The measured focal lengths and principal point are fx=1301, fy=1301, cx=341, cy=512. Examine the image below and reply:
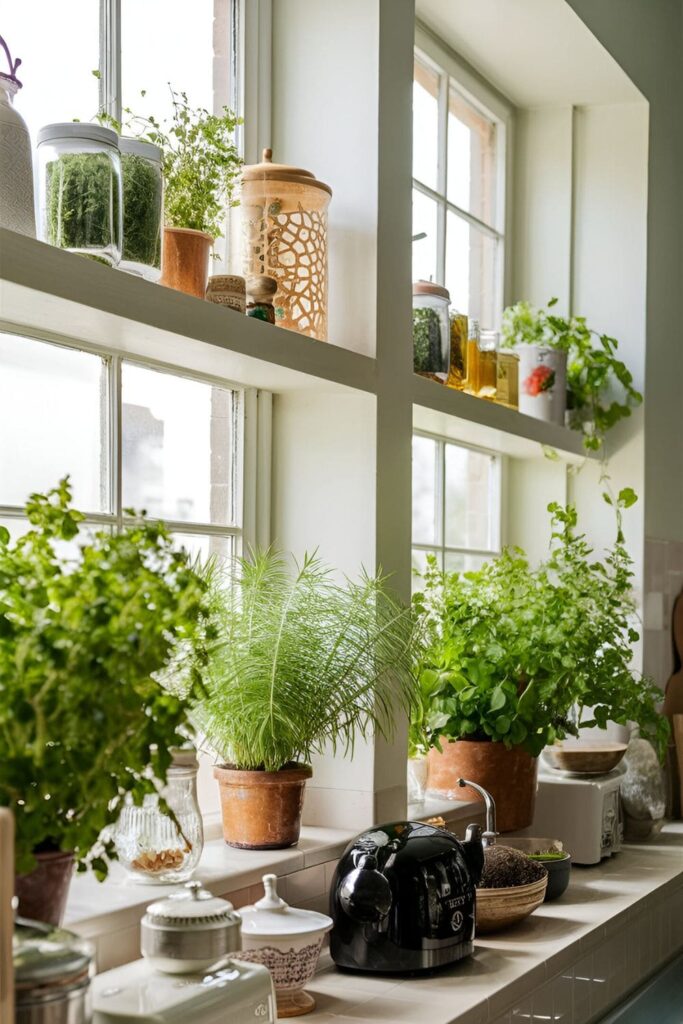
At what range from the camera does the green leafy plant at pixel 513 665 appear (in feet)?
8.65

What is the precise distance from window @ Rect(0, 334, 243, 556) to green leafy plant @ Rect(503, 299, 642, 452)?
4.19 ft

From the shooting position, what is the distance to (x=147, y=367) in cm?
208

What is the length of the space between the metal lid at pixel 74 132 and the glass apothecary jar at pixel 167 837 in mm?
815

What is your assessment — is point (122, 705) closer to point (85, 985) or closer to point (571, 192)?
point (85, 985)

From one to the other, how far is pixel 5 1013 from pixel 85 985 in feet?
0.38

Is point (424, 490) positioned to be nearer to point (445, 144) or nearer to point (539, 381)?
point (539, 381)

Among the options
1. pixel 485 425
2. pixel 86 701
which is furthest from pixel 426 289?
pixel 86 701

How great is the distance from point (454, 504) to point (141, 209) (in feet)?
5.34

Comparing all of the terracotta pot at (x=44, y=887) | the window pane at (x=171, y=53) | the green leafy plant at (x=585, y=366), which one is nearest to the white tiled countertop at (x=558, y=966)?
the terracotta pot at (x=44, y=887)

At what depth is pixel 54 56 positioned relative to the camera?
6.30ft

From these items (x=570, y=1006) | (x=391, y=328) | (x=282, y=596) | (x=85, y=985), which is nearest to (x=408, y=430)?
(x=391, y=328)

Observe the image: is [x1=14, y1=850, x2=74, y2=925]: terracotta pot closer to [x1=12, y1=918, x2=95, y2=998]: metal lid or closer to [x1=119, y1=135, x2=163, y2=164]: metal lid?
[x1=12, y1=918, x2=95, y2=998]: metal lid

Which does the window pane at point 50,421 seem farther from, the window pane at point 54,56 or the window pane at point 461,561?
the window pane at point 461,561

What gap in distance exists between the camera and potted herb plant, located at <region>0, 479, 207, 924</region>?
1163 mm
